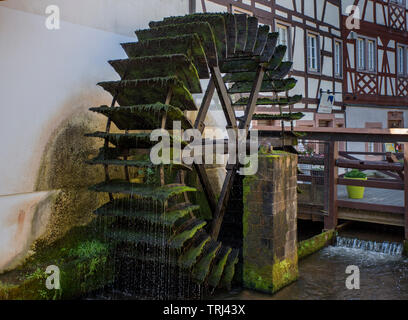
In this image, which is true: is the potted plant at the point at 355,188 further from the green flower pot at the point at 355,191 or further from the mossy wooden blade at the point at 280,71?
the mossy wooden blade at the point at 280,71

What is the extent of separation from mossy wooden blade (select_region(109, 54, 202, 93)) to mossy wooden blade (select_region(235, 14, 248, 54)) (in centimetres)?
87

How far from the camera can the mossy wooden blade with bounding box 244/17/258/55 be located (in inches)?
209

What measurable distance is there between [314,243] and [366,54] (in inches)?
362

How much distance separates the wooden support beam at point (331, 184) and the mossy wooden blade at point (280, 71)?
4.69 ft

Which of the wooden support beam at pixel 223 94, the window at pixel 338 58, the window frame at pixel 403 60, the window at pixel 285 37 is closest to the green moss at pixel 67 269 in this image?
the wooden support beam at pixel 223 94

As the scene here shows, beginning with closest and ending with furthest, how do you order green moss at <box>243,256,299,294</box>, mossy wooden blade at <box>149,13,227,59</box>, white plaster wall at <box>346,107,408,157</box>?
green moss at <box>243,256,299,294</box>, mossy wooden blade at <box>149,13,227,59</box>, white plaster wall at <box>346,107,408,157</box>

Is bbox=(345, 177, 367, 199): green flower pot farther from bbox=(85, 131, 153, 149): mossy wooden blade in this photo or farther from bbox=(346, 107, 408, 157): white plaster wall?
bbox=(346, 107, 408, 157): white plaster wall

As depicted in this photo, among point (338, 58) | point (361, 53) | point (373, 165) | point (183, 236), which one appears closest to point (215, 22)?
point (183, 236)

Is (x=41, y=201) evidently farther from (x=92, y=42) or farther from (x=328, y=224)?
(x=328, y=224)

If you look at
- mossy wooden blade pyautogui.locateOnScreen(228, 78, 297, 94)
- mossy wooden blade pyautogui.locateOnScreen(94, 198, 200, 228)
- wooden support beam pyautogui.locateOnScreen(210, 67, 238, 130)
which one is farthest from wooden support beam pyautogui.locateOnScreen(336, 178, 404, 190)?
mossy wooden blade pyautogui.locateOnScreen(94, 198, 200, 228)

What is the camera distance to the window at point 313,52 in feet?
37.6

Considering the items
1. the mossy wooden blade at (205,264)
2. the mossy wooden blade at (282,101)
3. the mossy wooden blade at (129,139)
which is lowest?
the mossy wooden blade at (205,264)

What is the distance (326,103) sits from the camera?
465 inches
